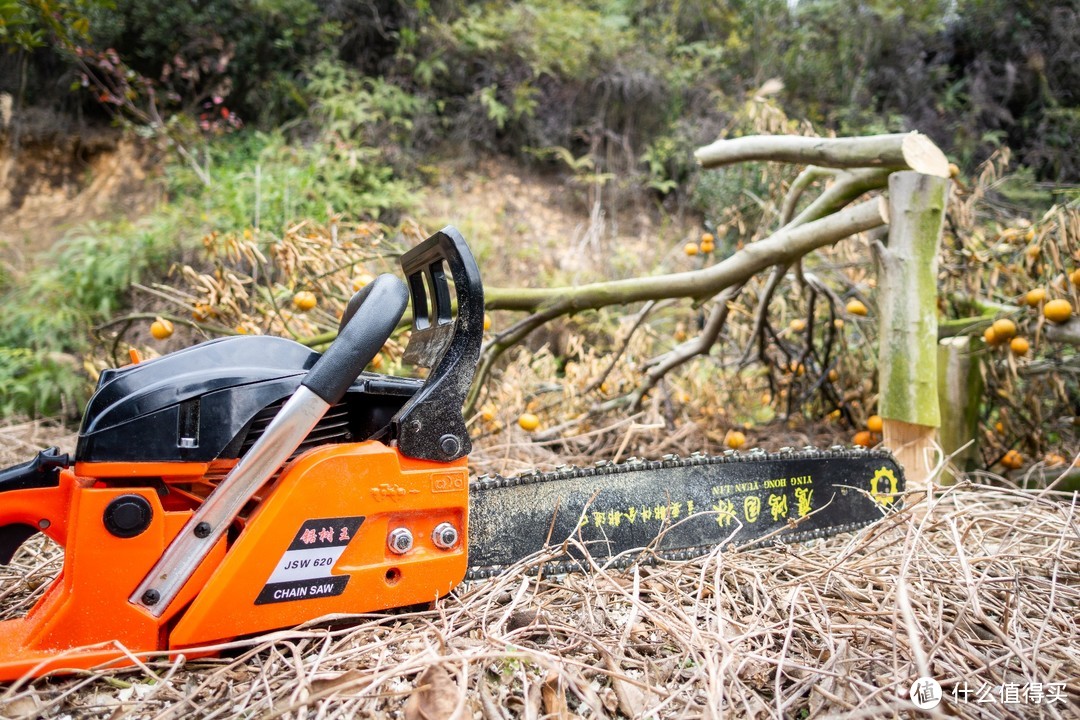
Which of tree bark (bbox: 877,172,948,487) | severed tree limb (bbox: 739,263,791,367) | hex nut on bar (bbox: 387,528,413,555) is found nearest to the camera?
hex nut on bar (bbox: 387,528,413,555)

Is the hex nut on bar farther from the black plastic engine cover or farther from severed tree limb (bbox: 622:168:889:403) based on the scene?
severed tree limb (bbox: 622:168:889:403)

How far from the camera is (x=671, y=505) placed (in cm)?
171

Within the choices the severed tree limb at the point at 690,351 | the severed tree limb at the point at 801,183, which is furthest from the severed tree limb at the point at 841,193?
the severed tree limb at the point at 690,351

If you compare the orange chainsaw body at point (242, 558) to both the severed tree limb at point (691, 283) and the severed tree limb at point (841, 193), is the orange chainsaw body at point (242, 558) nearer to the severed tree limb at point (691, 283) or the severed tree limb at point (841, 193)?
the severed tree limb at point (691, 283)

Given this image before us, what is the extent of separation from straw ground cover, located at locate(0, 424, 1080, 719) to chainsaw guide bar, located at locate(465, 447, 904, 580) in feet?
0.33

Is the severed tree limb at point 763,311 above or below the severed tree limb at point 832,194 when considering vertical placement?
below

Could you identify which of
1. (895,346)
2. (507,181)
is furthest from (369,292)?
(507,181)

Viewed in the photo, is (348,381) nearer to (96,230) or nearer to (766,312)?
(766,312)

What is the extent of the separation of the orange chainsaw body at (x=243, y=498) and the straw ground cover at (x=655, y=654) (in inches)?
2.1

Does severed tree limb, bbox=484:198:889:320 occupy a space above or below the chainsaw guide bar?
above

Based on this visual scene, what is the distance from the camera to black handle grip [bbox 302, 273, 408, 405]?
44.7 inches

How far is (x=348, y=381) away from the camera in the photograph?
1.16 m

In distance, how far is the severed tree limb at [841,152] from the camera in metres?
2.26

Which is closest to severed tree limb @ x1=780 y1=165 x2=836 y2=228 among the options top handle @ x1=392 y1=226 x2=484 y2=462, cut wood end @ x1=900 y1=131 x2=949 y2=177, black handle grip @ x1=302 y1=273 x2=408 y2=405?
cut wood end @ x1=900 y1=131 x2=949 y2=177
